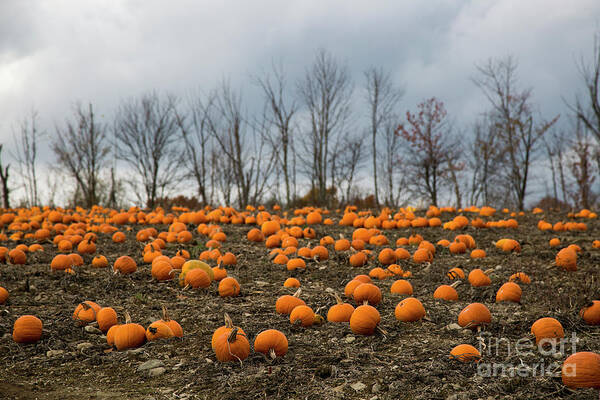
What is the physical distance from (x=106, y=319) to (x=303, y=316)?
6.35 ft

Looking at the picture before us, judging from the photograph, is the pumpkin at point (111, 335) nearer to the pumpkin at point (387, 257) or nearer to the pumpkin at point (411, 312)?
the pumpkin at point (411, 312)

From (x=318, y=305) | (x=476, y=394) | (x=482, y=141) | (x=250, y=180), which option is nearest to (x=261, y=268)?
(x=318, y=305)

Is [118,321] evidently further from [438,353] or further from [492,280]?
[492,280]

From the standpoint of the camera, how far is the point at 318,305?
486 cm

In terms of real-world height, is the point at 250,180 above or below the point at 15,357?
above

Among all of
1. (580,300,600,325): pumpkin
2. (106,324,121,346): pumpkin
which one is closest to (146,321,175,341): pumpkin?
(106,324,121,346): pumpkin

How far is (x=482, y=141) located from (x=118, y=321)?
3069 cm

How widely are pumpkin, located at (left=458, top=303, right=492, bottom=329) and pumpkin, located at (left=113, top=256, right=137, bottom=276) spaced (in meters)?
4.49

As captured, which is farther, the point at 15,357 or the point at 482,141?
the point at 482,141

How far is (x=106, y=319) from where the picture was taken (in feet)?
13.9

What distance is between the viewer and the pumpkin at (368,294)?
4734 mm

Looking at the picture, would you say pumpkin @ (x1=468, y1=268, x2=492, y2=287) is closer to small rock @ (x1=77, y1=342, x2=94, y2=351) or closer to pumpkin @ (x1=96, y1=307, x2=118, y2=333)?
pumpkin @ (x1=96, y1=307, x2=118, y2=333)

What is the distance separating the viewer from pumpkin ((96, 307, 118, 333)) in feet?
13.9

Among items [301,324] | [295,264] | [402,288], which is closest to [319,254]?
[295,264]
